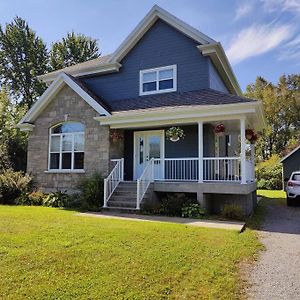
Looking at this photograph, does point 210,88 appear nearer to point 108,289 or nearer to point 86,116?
point 86,116

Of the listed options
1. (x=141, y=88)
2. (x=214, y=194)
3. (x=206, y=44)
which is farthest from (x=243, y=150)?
(x=141, y=88)

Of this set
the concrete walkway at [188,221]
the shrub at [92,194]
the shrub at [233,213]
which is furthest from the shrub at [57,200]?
the shrub at [233,213]

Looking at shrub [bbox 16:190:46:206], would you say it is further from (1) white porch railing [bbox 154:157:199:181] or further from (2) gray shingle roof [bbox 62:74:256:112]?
(1) white porch railing [bbox 154:157:199:181]

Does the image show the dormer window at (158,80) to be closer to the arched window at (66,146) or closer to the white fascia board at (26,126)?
the arched window at (66,146)

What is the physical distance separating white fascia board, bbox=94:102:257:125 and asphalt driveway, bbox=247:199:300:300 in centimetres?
408

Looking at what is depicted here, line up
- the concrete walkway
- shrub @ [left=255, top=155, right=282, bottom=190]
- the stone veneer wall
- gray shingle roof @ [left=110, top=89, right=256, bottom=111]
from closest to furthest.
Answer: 1. the concrete walkway
2. gray shingle roof @ [left=110, top=89, right=256, bottom=111]
3. the stone veneer wall
4. shrub @ [left=255, top=155, right=282, bottom=190]

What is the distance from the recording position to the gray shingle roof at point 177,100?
1248 cm

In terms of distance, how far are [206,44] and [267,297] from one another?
39.3ft

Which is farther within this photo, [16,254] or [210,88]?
[210,88]

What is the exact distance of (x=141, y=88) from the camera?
51.5 ft

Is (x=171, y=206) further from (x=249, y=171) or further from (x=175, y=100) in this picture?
(x=175, y=100)

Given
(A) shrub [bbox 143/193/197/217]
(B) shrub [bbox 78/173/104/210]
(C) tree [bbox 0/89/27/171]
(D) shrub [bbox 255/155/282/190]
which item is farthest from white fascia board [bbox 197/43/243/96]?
(C) tree [bbox 0/89/27/171]

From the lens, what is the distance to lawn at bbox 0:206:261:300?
13.7 ft


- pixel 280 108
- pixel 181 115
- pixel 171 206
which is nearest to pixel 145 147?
pixel 181 115
